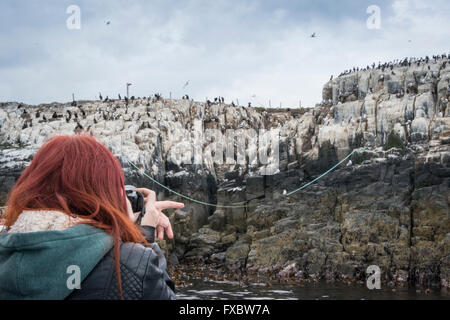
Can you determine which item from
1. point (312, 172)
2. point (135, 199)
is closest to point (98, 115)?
point (312, 172)

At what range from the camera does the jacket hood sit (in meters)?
2.01

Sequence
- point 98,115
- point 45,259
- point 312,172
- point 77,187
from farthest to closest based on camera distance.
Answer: point 98,115, point 312,172, point 77,187, point 45,259

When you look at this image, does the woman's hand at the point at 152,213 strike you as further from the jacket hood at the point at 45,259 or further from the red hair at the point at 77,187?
the jacket hood at the point at 45,259

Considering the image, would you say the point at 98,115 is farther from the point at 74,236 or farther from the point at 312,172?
the point at 74,236

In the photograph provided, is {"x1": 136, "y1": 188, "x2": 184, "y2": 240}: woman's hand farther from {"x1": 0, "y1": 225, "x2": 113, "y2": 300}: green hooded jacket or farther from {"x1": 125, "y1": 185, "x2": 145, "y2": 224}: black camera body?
{"x1": 0, "y1": 225, "x2": 113, "y2": 300}: green hooded jacket

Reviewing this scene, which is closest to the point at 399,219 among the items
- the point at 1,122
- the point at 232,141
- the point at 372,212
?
the point at 372,212

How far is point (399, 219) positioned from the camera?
27578mm

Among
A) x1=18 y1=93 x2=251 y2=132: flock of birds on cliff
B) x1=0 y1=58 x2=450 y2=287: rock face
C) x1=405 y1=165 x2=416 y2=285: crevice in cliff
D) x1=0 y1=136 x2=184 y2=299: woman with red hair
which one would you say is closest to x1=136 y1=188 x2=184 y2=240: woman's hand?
x1=0 y1=136 x2=184 y2=299: woman with red hair

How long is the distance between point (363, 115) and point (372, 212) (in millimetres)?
9111

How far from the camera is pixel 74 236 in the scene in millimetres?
2045

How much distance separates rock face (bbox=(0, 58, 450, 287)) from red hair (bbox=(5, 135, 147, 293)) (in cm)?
2560

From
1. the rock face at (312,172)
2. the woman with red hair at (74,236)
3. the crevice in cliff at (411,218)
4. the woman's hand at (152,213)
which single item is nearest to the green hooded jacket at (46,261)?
the woman with red hair at (74,236)

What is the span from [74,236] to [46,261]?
148 millimetres
